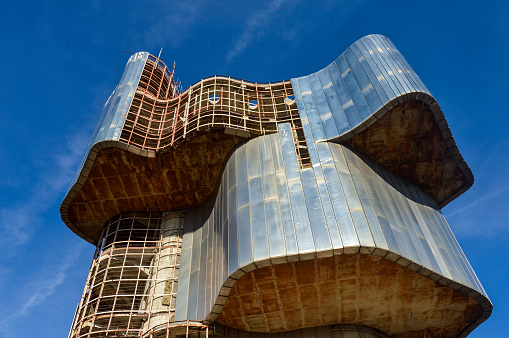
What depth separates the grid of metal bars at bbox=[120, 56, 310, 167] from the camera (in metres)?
23.0

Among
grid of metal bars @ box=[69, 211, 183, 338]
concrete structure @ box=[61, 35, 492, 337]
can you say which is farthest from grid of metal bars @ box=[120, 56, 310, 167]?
grid of metal bars @ box=[69, 211, 183, 338]

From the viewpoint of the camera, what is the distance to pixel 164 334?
64.2 feet

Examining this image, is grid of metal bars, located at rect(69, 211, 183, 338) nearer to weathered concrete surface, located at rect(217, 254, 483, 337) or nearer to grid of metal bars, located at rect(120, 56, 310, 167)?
weathered concrete surface, located at rect(217, 254, 483, 337)

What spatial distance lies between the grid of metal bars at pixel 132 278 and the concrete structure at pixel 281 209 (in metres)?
0.11

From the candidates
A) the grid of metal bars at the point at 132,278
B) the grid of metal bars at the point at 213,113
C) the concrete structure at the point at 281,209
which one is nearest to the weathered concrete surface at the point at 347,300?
the concrete structure at the point at 281,209

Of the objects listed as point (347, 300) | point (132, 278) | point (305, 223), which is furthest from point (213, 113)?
point (347, 300)

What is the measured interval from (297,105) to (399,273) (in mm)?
11315

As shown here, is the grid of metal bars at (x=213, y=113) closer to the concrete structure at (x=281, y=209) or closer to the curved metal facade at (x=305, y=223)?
the concrete structure at (x=281, y=209)

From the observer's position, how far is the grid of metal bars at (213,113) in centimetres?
2300

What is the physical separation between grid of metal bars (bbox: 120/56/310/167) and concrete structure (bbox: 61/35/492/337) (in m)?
0.11

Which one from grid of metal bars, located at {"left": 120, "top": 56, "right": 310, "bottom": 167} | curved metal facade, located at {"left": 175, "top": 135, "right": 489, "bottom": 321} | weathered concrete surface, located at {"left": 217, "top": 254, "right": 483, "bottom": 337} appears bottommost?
weathered concrete surface, located at {"left": 217, "top": 254, "right": 483, "bottom": 337}

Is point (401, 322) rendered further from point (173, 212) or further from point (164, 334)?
point (173, 212)

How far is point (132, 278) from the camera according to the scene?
2417 centimetres

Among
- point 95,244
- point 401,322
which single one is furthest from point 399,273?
point 95,244
